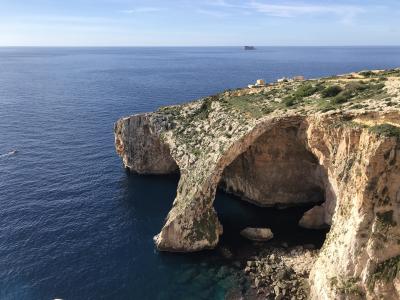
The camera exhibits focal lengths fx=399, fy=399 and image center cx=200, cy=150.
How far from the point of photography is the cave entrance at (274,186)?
6225 centimetres

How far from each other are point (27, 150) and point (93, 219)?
39.9m

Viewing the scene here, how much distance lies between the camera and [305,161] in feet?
215

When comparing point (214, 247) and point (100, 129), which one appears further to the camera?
point (100, 129)

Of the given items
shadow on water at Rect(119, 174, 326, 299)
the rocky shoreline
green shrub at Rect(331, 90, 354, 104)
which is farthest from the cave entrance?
green shrub at Rect(331, 90, 354, 104)

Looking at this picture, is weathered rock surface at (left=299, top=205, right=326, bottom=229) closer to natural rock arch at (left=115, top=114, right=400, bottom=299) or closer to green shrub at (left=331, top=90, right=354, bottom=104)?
natural rock arch at (left=115, top=114, right=400, bottom=299)

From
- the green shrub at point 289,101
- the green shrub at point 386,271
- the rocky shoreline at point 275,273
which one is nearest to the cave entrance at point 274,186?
the green shrub at point 289,101

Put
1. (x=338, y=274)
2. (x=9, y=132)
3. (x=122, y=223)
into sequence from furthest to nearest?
(x=9, y=132)
(x=122, y=223)
(x=338, y=274)

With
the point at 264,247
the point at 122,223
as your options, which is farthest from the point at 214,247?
the point at 122,223

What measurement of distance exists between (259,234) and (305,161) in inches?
609

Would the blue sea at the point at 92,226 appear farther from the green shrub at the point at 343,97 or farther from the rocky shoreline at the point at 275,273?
the green shrub at the point at 343,97

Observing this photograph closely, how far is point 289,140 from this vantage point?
6288 cm

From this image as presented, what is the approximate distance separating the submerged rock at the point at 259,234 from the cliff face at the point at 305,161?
4.70 m

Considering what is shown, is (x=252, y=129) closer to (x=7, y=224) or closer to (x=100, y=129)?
(x=7, y=224)

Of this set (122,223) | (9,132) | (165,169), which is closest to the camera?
(122,223)
